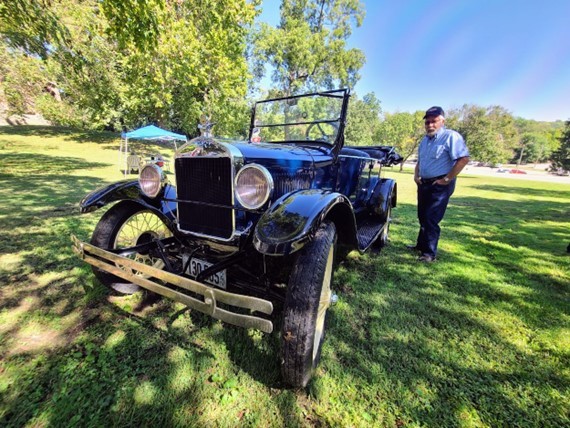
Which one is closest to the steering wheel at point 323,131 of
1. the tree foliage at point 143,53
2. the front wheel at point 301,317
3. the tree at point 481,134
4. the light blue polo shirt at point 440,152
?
the light blue polo shirt at point 440,152

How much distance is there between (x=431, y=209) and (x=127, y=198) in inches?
142

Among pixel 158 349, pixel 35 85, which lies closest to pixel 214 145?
pixel 158 349

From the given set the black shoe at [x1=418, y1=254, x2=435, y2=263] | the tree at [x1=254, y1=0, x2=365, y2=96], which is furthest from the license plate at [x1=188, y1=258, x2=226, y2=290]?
the tree at [x1=254, y1=0, x2=365, y2=96]

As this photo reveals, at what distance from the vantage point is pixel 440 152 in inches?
141

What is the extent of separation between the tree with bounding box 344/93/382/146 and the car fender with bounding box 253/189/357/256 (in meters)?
24.0

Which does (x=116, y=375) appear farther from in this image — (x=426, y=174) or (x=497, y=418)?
(x=426, y=174)

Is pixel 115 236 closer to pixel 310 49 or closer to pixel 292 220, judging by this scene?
pixel 292 220

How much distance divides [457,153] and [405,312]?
6.99 feet

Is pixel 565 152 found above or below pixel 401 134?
below

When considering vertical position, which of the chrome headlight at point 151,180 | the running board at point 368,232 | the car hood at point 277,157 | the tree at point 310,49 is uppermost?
the tree at point 310,49

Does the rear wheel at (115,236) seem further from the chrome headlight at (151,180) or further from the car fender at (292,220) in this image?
the car fender at (292,220)

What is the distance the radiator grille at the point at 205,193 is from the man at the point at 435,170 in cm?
288

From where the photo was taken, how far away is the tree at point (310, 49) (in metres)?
22.3

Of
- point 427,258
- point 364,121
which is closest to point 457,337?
point 427,258
